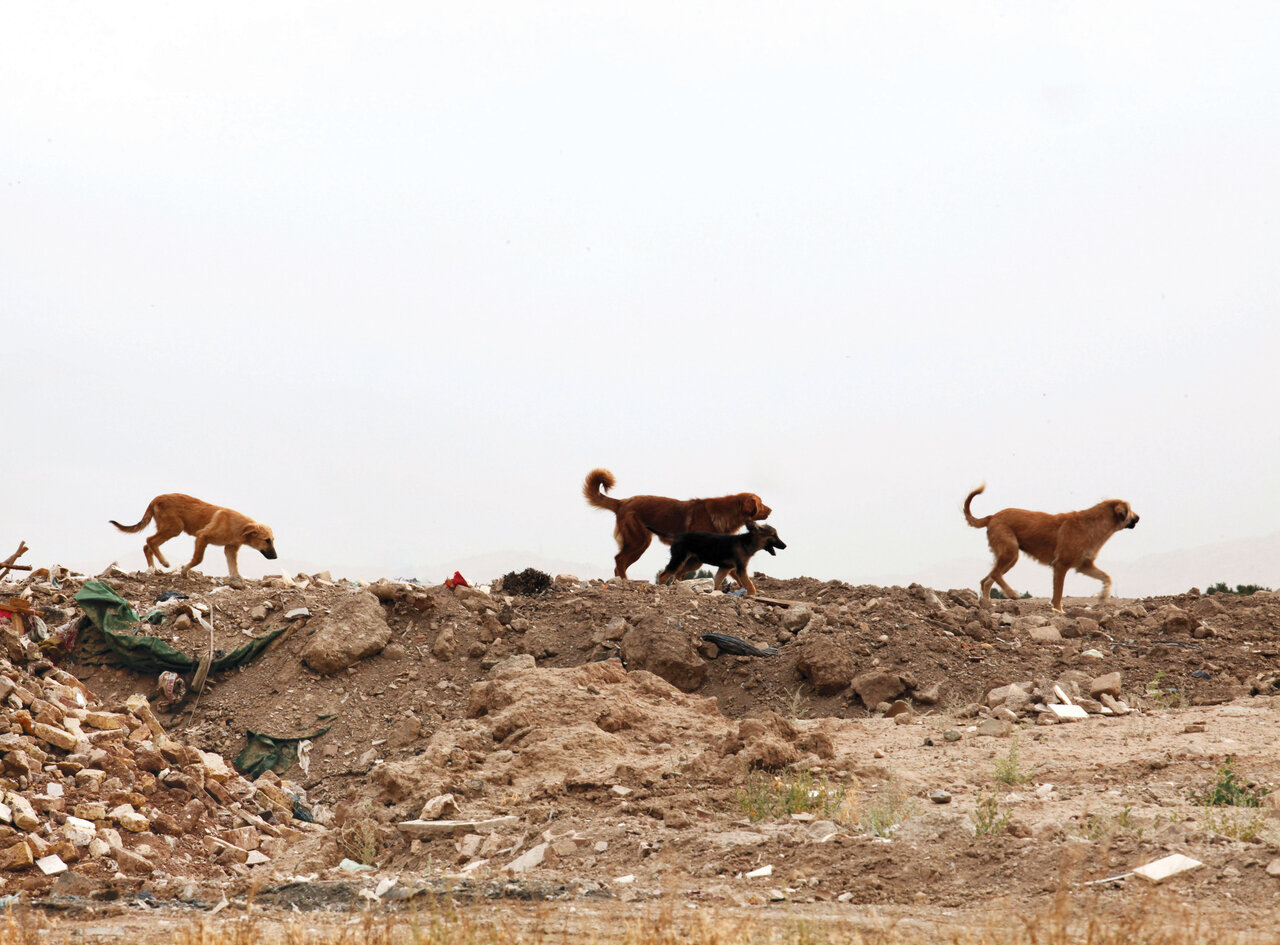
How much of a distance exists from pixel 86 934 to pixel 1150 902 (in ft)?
16.1

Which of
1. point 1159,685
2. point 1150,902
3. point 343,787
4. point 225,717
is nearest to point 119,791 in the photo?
point 343,787

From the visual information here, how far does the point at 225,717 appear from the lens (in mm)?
10461

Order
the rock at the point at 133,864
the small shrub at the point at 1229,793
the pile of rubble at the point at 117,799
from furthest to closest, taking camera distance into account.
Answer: the pile of rubble at the point at 117,799
the rock at the point at 133,864
the small shrub at the point at 1229,793

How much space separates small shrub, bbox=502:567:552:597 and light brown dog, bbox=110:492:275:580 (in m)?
3.53

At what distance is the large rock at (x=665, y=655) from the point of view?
1093 cm

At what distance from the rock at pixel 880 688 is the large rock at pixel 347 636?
4.96 metres

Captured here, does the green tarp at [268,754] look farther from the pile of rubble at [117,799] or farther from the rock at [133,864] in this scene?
the rock at [133,864]

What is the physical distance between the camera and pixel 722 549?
1405 cm

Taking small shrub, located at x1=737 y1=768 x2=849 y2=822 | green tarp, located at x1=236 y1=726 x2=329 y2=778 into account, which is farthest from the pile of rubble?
small shrub, located at x1=737 y1=768 x2=849 y2=822

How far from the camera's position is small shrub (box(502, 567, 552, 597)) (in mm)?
13062

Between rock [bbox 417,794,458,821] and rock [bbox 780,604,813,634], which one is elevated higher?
rock [bbox 780,604,813,634]

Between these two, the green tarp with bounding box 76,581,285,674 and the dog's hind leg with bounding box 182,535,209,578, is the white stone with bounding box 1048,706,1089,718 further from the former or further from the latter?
the dog's hind leg with bounding box 182,535,209,578

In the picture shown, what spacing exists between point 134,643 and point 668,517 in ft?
23.6

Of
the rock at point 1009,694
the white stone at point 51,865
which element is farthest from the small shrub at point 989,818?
the white stone at point 51,865
